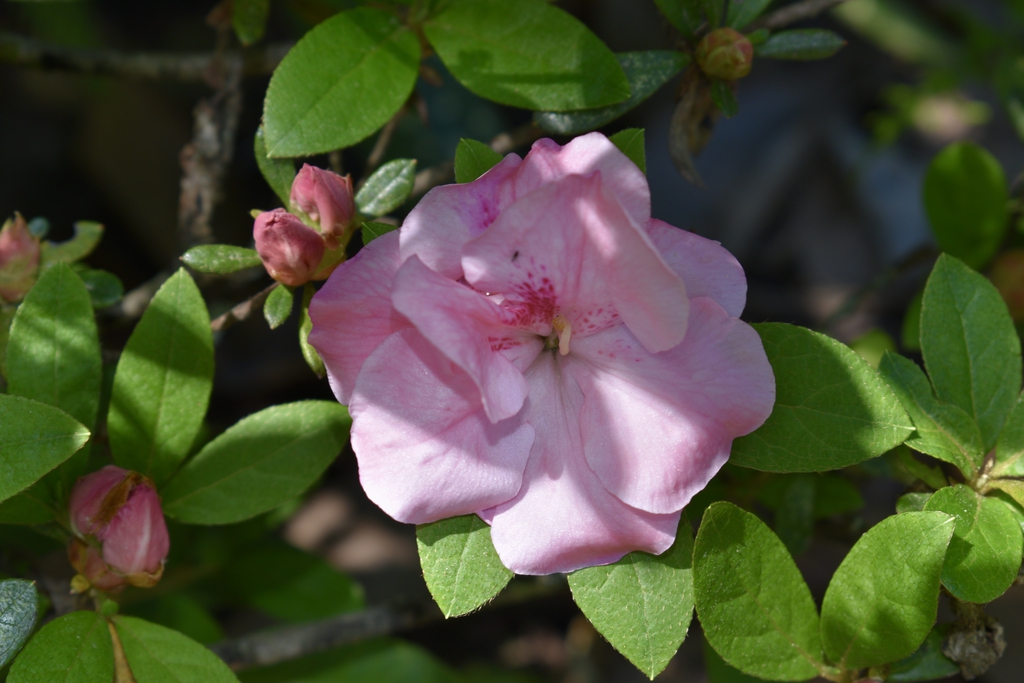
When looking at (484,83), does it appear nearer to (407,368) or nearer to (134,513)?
(407,368)

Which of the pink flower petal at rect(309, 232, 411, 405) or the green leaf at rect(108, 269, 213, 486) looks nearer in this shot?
the pink flower petal at rect(309, 232, 411, 405)

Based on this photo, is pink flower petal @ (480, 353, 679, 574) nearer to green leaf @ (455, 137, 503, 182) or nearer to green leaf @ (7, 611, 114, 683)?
green leaf @ (455, 137, 503, 182)

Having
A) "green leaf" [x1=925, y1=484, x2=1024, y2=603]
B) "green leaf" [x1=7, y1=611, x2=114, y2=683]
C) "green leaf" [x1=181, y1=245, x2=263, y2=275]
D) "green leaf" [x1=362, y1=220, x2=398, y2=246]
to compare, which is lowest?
"green leaf" [x1=7, y1=611, x2=114, y2=683]

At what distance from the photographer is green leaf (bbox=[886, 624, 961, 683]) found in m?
1.10

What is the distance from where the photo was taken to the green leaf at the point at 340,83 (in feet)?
3.71

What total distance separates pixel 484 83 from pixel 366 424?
22.4 inches

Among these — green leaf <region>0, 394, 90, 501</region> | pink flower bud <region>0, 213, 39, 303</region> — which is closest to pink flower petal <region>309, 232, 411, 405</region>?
green leaf <region>0, 394, 90, 501</region>

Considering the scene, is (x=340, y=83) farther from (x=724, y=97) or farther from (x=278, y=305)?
(x=724, y=97)

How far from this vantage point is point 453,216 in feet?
3.22

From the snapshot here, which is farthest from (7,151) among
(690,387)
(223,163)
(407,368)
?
(690,387)

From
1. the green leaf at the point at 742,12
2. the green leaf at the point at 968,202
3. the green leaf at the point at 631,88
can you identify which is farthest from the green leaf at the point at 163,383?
the green leaf at the point at 968,202

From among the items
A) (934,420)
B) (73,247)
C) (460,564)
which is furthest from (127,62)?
(934,420)

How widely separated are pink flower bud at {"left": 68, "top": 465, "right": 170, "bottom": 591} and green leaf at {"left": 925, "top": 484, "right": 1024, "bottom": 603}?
3.31 feet

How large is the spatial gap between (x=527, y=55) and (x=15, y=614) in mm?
1030
